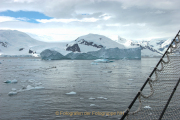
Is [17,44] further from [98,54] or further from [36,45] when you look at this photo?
[98,54]

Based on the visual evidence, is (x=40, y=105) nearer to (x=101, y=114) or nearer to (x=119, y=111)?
(x=101, y=114)

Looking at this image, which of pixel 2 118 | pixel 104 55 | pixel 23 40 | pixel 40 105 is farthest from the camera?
pixel 23 40

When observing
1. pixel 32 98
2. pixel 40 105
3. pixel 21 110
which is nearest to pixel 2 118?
pixel 21 110

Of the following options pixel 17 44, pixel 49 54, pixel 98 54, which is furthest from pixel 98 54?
pixel 17 44

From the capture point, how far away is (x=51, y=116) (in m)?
7.50

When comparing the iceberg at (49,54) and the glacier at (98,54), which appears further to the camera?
the glacier at (98,54)

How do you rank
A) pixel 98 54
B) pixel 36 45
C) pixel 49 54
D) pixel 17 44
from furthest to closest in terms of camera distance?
1. pixel 17 44
2. pixel 36 45
3. pixel 98 54
4. pixel 49 54

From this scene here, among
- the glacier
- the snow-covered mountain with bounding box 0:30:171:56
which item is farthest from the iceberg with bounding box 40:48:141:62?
the snow-covered mountain with bounding box 0:30:171:56

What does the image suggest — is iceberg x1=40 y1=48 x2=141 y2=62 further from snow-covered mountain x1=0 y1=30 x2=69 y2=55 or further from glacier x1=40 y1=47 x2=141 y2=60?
snow-covered mountain x1=0 y1=30 x2=69 y2=55

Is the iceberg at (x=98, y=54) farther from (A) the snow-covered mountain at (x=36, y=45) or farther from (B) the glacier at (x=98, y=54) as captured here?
(A) the snow-covered mountain at (x=36, y=45)

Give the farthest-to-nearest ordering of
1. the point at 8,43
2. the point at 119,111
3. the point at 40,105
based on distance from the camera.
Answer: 1. the point at 8,43
2. the point at 40,105
3. the point at 119,111

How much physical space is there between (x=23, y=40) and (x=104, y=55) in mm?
118928

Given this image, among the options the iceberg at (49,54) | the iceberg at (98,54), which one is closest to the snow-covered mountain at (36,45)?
the iceberg at (98,54)

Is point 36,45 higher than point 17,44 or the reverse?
the reverse
